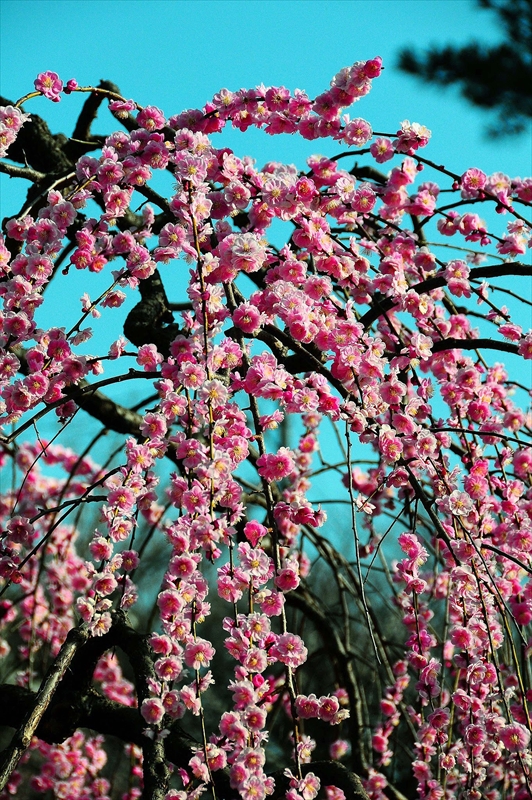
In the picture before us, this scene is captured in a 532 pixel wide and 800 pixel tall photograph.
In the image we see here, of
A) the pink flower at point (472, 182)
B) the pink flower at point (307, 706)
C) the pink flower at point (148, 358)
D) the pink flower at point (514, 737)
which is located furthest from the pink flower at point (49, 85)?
the pink flower at point (514, 737)

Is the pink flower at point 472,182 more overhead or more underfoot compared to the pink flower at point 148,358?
more overhead

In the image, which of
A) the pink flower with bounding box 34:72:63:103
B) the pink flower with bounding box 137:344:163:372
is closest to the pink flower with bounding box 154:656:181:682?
the pink flower with bounding box 137:344:163:372

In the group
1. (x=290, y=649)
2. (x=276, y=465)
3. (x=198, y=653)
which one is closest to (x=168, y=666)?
(x=198, y=653)

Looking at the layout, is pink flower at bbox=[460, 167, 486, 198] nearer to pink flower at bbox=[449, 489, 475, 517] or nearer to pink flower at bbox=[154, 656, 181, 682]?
pink flower at bbox=[449, 489, 475, 517]

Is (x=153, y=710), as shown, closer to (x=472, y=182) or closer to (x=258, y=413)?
(x=258, y=413)

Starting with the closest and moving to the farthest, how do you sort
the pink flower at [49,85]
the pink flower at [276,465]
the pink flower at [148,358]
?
the pink flower at [276,465]
the pink flower at [148,358]
the pink flower at [49,85]

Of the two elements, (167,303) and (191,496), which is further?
(167,303)

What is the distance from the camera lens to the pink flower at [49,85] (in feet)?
6.15

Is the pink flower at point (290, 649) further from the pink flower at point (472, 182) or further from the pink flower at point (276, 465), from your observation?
the pink flower at point (472, 182)

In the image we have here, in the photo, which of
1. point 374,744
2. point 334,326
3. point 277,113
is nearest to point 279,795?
point 334,326

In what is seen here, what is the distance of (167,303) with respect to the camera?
237cm

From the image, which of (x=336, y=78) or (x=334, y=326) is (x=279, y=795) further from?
(x=336, y=78)

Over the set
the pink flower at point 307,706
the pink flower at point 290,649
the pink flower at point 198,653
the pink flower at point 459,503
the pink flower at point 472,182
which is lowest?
the pink flower at point 307,706

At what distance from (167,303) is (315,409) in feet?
3.23
